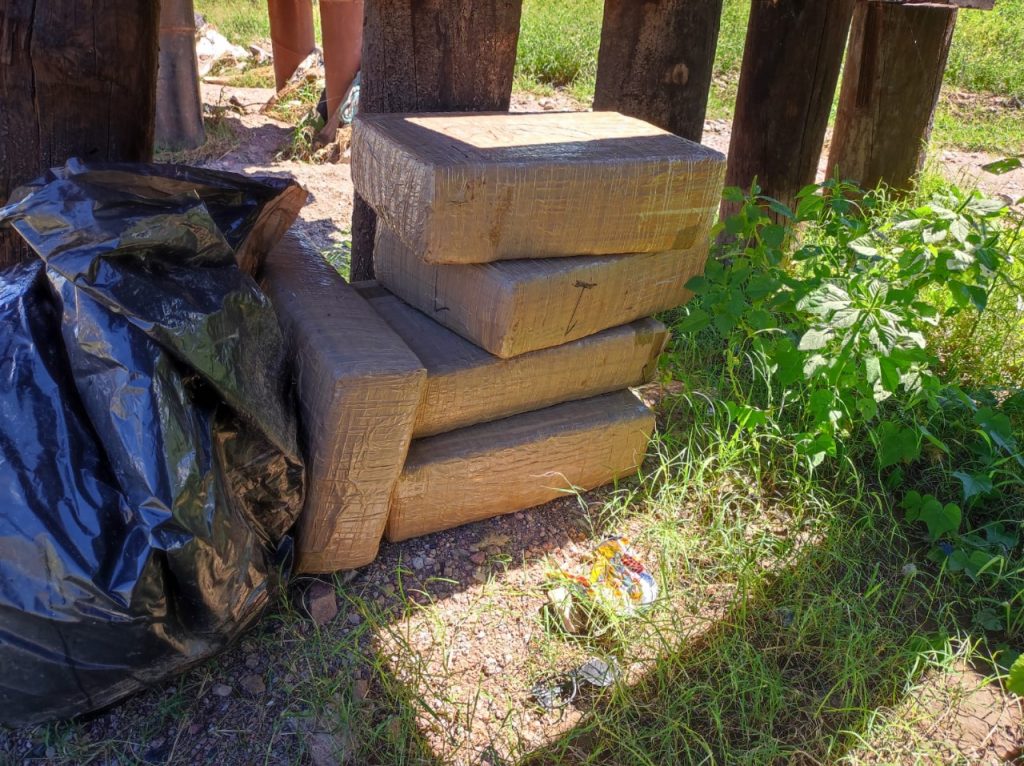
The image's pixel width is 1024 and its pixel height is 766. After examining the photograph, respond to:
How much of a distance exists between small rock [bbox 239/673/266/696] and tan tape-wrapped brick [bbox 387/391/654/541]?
52cm

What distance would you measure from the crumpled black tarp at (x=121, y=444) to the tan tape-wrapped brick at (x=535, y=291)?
1.86ft

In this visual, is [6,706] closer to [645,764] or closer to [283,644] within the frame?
[283,644]

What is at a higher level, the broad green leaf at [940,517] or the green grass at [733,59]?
the green grass at [733,59]

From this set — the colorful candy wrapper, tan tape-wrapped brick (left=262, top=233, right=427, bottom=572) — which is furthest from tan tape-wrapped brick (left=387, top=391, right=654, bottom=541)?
the colorful candy wrapper

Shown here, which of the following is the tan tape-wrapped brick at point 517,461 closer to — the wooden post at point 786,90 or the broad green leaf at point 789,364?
the broad green leaf at point 789,364

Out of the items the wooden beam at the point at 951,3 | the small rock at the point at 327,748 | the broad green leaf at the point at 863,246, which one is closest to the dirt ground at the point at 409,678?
the small rock at the point at 327,748

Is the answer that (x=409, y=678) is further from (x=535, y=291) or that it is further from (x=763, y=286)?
(x=763, y=286)

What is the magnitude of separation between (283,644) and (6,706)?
1.93ft

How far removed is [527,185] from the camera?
207 cm

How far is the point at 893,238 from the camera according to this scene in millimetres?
3256

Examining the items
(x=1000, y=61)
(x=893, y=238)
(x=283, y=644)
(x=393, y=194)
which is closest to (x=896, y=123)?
(x=893, y=238)

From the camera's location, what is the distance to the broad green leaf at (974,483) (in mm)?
2432

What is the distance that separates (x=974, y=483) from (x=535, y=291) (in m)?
1.43

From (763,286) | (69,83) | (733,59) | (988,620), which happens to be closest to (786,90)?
(763,286)
